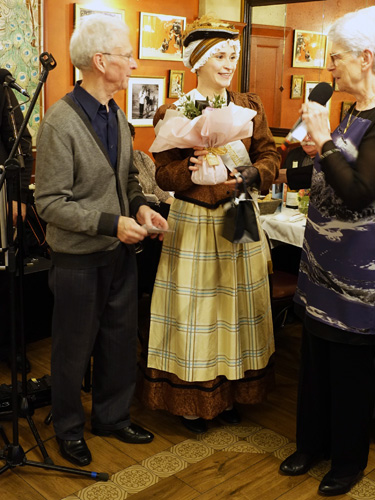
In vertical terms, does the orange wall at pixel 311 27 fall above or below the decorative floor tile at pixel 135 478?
above

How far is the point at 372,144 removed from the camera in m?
2.14

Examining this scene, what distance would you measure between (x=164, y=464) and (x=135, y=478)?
153 millimetres

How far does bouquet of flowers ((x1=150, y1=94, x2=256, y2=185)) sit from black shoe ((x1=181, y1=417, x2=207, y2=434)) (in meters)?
1.12

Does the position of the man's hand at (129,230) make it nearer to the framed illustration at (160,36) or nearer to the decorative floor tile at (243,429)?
the decorative floor tile at (243,429)

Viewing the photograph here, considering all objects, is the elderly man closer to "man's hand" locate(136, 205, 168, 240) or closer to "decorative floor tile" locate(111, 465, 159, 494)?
"man's hand" locate(136, 205, 168, 240)

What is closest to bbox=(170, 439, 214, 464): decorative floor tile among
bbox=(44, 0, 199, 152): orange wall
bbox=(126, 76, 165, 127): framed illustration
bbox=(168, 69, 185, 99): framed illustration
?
bbox=(44, 0, 199, 152): orange wall

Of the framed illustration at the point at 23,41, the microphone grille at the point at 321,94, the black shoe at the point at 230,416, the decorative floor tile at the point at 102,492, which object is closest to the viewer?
the microphone grille at the point at 321,94

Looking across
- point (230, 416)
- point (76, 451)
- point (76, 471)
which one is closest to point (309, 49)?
point (230, 416)

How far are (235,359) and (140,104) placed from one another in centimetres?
325

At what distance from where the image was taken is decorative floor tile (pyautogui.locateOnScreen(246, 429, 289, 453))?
2.90m

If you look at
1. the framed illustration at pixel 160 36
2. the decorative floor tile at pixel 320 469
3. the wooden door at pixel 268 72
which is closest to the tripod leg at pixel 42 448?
the decorative floor tile at pixel 320 469

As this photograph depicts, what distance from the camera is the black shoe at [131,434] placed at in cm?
290

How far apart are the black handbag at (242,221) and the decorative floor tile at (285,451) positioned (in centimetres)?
95

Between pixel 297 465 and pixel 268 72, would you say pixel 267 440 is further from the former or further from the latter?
pixel 268 72
